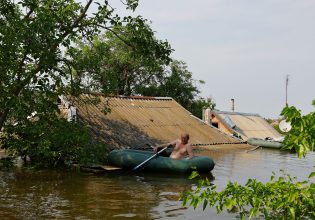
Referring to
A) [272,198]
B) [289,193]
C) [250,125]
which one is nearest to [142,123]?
[250,125]

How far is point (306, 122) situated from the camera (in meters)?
Result: 3.11

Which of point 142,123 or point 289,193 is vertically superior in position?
point 142,123

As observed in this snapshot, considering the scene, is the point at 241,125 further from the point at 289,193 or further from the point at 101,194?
the point at 289,193

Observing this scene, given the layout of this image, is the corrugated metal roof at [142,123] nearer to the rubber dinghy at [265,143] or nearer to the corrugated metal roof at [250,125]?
the rubber dinghy at [265,143]

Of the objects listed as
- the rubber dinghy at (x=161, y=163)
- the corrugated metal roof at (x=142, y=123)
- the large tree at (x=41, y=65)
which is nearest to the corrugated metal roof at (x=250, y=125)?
the corrugated metal roof at (x=142, y=123)

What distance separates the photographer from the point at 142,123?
73.4ft

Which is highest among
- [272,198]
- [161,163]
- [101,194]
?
[272,198]

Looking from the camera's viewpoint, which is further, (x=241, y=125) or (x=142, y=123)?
(x=241, y=125)

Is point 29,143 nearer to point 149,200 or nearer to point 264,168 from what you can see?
point 149,200

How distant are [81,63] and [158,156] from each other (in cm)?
516

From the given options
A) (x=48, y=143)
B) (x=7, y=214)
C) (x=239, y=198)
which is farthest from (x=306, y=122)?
(x=48, y=143)

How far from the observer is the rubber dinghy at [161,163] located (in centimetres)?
1434

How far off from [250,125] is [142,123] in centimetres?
1374

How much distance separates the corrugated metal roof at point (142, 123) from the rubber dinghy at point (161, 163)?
246cm
